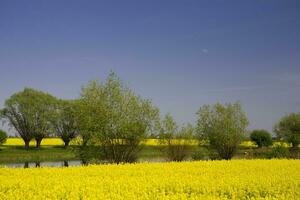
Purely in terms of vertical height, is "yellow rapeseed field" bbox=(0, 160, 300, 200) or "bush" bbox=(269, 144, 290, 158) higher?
"bush" bbox=(269, 144, 290, 158)

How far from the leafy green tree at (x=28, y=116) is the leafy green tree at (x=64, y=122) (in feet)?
5.57

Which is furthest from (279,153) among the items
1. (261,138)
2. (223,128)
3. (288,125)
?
(288,125)

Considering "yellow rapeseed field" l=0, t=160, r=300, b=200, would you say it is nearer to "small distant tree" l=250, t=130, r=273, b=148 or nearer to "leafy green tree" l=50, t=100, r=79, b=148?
"small distant tree" l=250, t=130, r=273, b=148

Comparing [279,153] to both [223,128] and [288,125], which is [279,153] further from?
[288,125]

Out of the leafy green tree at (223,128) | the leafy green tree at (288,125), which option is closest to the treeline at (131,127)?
the leafy green tree at (223,128)

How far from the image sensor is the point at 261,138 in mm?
73125

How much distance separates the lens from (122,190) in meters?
17.3

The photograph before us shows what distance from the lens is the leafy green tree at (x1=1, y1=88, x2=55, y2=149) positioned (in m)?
79.9

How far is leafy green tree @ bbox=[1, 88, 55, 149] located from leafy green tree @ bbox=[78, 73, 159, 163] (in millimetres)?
39793

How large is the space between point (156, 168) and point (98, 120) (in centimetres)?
1513

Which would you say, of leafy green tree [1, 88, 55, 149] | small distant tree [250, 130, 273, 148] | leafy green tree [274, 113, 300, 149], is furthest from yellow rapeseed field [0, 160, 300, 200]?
leafy green tree [274, 113, 300, 149]

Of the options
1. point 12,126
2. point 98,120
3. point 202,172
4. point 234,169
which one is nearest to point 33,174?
point 202,172

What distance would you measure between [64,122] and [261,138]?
34.3 metres

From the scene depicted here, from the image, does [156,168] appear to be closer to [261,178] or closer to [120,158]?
[261,178]
